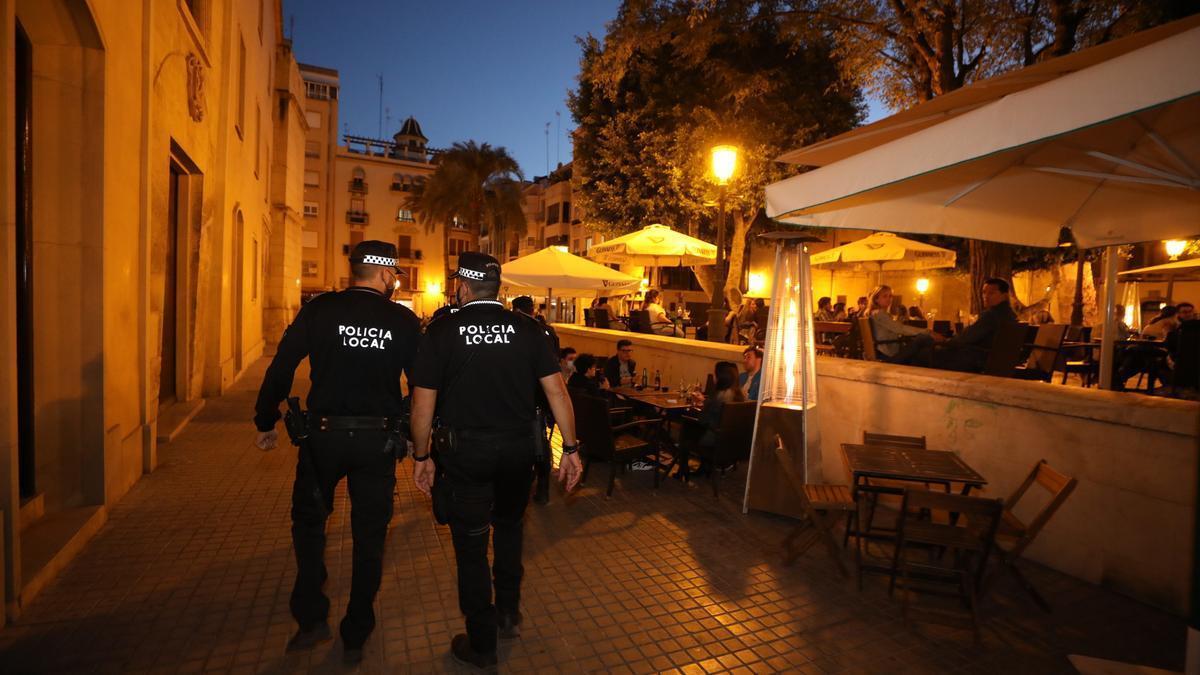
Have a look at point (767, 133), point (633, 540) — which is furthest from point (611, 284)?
point (767, 133)

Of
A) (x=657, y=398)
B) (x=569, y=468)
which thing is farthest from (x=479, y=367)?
(x=657, y=398)

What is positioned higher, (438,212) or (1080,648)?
(438,212)

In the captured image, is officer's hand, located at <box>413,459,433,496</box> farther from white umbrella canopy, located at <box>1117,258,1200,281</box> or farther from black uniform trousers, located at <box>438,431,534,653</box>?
white umbrella canopy, located at <box>1117,258,1200,281</box>

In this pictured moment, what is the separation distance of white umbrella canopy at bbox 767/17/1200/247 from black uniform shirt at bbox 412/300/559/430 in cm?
207

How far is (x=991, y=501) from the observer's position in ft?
11.6

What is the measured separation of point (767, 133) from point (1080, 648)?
634 inches

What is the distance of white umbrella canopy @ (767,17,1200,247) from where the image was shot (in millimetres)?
2572

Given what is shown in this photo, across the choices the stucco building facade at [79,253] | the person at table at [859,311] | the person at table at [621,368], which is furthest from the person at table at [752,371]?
the person at table at [859,311]

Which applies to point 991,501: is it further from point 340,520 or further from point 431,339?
point 340,520

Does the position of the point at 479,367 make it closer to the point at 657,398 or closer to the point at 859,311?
the point at 657,398

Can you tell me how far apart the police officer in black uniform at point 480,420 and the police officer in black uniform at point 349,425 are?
0.19 metres

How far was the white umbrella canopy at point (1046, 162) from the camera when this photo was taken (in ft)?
8.44

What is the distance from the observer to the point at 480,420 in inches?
123

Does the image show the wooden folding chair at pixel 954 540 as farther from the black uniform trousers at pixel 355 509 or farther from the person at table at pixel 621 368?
the person at table at pixel 621 368
